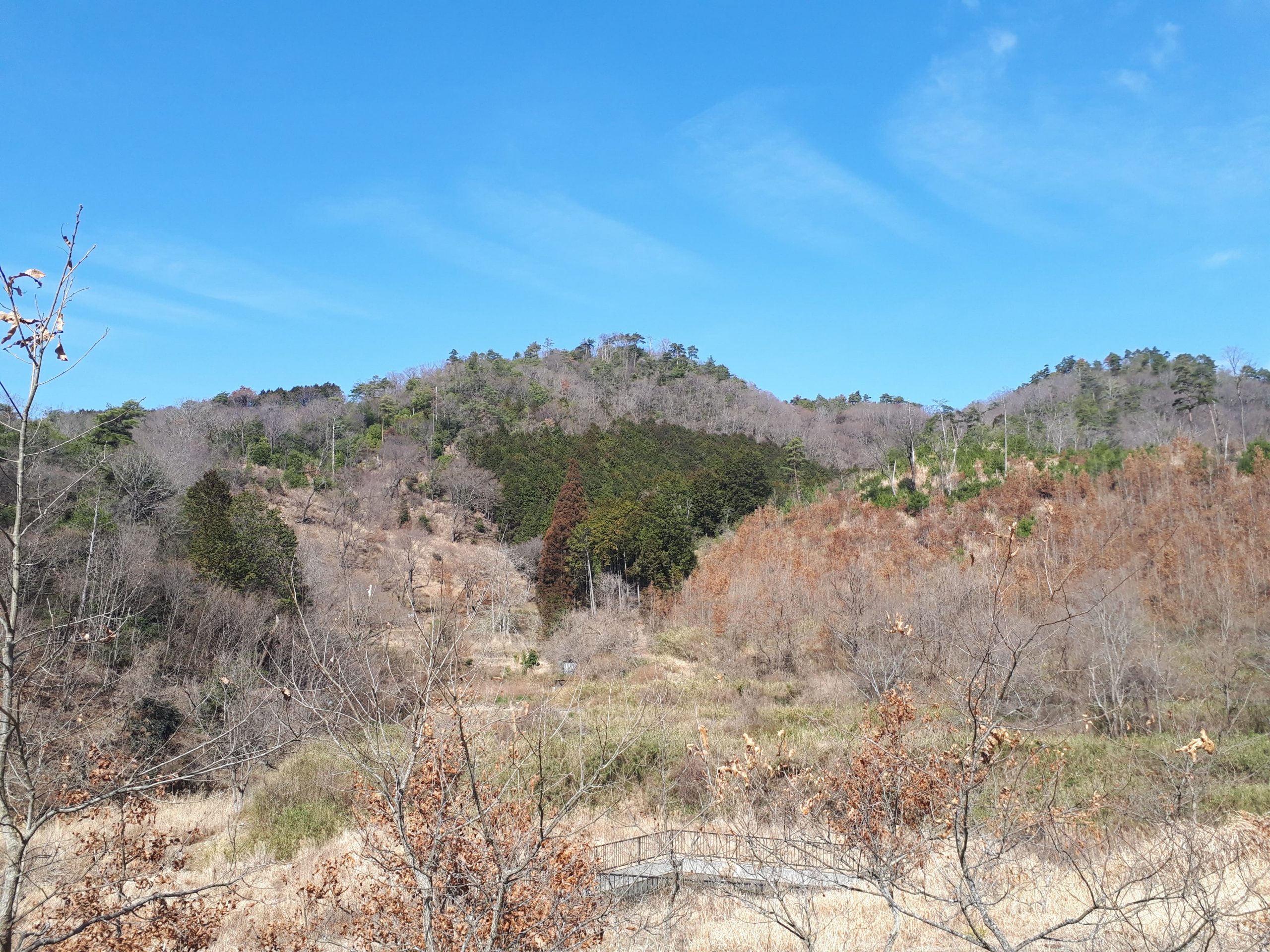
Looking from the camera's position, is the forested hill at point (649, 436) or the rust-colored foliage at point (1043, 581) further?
the forested hill at point (649, 436)

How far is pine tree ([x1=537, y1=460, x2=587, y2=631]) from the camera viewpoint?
101ft

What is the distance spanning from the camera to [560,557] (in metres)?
32.6

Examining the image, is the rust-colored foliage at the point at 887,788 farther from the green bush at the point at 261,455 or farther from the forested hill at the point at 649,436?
the green bush at the point at 261,455

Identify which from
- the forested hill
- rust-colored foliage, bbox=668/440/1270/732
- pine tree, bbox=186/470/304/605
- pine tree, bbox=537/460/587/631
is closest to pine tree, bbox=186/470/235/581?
pine tree, bbox=186/470/304/605

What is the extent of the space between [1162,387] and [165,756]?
60413mm

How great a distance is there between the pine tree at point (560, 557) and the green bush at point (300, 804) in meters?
14.8

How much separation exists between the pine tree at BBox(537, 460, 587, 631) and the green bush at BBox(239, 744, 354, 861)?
14773 mm

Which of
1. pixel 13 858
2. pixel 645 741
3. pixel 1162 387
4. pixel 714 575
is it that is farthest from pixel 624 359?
pixel 13 858

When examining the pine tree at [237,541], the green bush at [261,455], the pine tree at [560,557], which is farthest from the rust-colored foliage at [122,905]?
the green bush at [261,455]

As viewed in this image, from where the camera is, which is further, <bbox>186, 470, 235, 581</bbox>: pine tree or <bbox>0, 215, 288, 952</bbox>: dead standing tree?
<bbox>186, 470, 235, 581</bbox>: pine tree

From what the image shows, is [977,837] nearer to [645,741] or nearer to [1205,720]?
[645,741]

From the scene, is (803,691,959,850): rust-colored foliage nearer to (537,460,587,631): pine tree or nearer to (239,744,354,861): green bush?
(239,744,354,861): green bush

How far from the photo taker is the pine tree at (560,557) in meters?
30.9

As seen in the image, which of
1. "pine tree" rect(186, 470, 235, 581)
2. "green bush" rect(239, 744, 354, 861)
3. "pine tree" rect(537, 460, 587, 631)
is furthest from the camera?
"pine tree" rect(537, 460, 587, 631)
